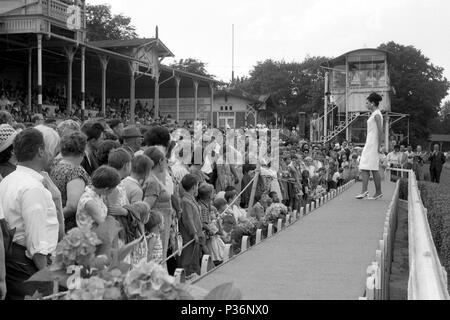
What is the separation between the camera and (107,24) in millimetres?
64188

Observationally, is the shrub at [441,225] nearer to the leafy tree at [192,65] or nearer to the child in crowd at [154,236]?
the child in crowd at [154,236]

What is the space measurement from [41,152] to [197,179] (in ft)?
10.3

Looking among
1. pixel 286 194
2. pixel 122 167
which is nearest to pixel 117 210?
pixel 122 167

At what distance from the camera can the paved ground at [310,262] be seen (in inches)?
194

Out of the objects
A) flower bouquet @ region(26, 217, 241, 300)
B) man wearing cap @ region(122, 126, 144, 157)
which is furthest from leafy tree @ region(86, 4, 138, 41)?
flower bouquet @ region(26, 217, 241, 300)

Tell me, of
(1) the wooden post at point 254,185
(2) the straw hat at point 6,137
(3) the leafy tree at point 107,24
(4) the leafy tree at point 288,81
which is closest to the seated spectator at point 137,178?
(2) the straw hat at point 6,137

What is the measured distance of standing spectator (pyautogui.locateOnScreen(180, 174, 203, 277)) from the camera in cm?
717

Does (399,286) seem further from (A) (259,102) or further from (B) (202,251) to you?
(A) (259,102)

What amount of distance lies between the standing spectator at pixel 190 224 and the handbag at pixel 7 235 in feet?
9.77

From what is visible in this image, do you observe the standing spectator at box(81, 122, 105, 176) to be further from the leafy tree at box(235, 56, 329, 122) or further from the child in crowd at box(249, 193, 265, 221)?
the leafy tree at box(235, 56, 329, 122)

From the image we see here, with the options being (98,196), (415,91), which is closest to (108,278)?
(98,196)

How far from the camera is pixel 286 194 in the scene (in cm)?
1423

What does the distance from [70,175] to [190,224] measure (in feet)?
7.26

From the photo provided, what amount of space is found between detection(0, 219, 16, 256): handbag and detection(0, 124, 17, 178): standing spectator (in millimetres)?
823
